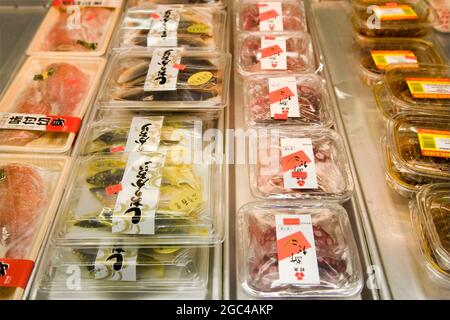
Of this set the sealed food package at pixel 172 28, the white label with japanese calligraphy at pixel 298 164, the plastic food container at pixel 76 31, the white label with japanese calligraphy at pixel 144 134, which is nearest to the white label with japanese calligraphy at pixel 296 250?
the white label with japanese calligraphy at pixel 298 164

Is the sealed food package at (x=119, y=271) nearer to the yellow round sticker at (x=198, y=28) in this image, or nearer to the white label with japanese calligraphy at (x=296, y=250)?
the white label with japanese calligraphy at (x=296, y=250)

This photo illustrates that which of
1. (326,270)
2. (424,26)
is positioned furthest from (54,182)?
(424,26)

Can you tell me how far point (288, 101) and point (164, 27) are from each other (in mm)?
736

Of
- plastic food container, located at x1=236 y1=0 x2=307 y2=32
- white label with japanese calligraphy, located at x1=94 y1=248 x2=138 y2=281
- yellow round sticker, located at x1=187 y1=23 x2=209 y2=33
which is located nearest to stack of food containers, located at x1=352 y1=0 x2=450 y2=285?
plastic food container, located at x1=236 y1=0 x2=307 y2=32

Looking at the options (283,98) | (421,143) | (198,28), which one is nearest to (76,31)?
(198,28)

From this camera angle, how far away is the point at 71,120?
5.01 ft

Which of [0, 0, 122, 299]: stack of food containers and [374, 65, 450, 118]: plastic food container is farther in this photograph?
[374, 65, 450, 118]: plastic food container

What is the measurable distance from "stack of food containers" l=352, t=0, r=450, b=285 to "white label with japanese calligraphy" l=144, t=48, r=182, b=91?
2.61 ft

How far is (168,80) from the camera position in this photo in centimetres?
162

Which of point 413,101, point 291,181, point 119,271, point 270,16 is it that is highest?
point 270,16

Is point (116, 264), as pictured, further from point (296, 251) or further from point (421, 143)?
point (421, 143)

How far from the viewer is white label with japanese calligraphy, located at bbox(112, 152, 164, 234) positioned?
1.16 meters

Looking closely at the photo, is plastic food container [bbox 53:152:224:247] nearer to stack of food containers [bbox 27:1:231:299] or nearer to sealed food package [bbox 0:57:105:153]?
stack of food containers [bbox 27:1:231:299]

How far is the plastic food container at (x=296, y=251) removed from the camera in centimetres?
109
